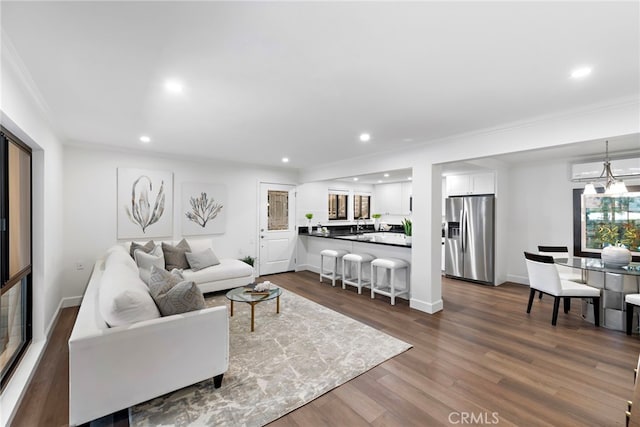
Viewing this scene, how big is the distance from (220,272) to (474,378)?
3683 millimetres

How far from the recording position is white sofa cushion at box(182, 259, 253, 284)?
4.37 meters

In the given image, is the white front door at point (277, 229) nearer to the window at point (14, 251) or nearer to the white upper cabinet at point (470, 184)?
the white upper cabinet at point (470, 184)

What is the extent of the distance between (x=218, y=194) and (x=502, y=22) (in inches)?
198

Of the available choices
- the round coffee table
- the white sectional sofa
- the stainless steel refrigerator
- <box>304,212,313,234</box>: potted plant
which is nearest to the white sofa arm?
the white sectional sofa

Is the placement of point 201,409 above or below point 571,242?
below

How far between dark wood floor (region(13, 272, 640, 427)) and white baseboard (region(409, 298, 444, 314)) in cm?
12

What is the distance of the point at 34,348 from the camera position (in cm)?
272

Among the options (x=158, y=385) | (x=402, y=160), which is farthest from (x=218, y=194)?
(x=158, y=385)

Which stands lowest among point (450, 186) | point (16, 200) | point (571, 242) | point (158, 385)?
point (158, 385)

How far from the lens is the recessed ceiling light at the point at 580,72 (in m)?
1.92

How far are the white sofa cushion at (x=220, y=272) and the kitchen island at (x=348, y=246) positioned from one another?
1.86 metres

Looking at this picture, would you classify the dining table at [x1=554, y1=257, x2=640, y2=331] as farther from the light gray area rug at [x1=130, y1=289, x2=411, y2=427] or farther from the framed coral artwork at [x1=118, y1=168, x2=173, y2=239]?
the framed coral artwork at [x1=118, y1=168, x2=173, y2=239]

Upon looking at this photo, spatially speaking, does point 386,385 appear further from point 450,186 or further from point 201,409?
point 450,186

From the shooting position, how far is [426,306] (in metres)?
3.94
